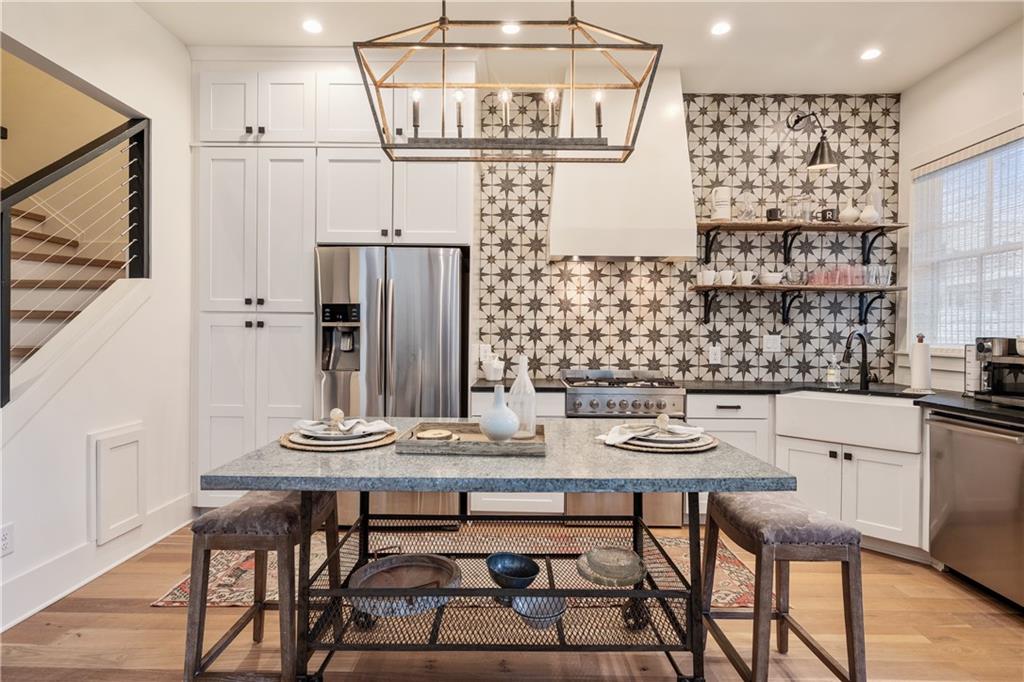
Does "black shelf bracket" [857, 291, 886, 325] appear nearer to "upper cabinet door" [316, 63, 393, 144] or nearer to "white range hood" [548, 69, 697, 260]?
"white range hood" [548, 69, 697, 260]

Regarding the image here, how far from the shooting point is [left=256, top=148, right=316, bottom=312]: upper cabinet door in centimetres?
343

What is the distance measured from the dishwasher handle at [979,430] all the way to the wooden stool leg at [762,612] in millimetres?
1588

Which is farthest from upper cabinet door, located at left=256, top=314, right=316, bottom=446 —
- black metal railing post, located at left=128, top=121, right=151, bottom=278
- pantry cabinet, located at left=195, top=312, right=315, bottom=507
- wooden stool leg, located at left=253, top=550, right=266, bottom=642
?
wooden stool leg, located at left=253, top=550, right=266, bottom=642

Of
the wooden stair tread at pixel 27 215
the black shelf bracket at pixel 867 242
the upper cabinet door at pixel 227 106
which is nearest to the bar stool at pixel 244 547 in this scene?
the upper cabinet door at pixel 227 106

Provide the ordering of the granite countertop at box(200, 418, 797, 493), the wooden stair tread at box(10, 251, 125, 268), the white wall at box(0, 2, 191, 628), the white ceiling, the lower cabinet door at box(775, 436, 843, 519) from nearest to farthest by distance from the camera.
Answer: the granite countertop at box(200, 418, 797, 493), the white wall at box(0, 2, 191, 628), the white ceiling, the lower cabinet door at box(775, 436, 843, 519), the wooden stair tread at box(10, 251, 125, 268)

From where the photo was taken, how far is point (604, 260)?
154 inches

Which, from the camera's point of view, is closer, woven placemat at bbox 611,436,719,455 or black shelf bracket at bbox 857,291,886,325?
woven placemat at bbox 611,436,719,455

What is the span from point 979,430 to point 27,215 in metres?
5.86

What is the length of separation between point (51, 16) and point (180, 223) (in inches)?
46.1

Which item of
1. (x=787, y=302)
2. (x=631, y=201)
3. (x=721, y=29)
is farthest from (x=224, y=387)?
(x=787, y=302)

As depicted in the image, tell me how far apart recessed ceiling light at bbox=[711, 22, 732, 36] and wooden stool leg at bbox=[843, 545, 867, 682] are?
2.77 meters

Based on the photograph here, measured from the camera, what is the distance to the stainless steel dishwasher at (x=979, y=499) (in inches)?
95.0

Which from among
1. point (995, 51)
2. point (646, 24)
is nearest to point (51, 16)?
point (646, 24)

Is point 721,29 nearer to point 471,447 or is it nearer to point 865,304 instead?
point 865,304
